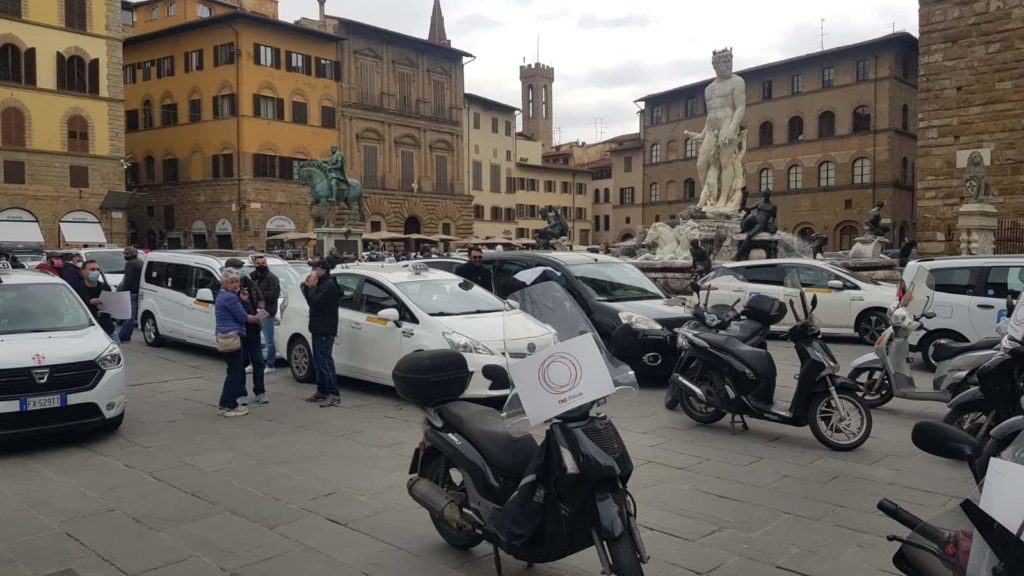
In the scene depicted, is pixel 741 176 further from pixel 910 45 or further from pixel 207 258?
pixel 910 45

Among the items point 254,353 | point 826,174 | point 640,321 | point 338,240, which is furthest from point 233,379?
point 826,174

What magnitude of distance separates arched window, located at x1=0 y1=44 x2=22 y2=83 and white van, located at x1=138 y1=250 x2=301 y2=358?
1195 inches

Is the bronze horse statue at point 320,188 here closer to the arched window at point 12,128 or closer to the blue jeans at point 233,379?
the arched window at point 12,128

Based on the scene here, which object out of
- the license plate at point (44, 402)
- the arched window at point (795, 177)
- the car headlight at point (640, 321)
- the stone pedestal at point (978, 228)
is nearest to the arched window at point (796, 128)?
the arched window at point (795, 177)

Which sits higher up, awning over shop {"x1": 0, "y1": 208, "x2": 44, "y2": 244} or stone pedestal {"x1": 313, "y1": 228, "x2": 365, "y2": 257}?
awning over shop {"x1": 0, "y1": 208, "x2": 44, "y2": 244}

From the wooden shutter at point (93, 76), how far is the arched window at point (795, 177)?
140 feet

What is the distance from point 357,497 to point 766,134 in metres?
56.3

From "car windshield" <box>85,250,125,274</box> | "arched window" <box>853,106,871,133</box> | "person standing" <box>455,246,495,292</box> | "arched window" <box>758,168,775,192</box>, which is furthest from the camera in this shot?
"arched window" <box>758,168,775,192</box>

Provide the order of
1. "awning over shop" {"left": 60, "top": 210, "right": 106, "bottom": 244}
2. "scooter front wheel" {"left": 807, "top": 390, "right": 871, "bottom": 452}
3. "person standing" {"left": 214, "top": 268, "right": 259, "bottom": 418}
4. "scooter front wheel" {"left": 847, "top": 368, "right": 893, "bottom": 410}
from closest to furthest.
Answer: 1. "scooter front wheel" {"left": 807, "top": 390, "right": 871, "bottom": 452}
2. "person standing" {"left": 214, "top": 268, "right": 259, "bottom": 418}
3. "scooter front wheel" {"left": 847, "top": 368, "right": 893, "bottom": 410}
4. "awning over shop" {"left": 60, "top": 210, "right": 106, "bottom": 244}

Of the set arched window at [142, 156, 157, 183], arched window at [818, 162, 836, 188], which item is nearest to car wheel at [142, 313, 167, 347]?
arched window at [142, 156, 157, 183]

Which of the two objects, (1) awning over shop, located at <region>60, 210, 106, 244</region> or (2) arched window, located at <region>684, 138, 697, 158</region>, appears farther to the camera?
(2) arched window, located at <region>684, 138, 697, 158</region>

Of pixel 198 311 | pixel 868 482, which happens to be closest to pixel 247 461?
pixel 868 482

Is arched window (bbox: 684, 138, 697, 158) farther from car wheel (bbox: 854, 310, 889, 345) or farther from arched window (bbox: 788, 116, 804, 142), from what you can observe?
car wheel (bbox: 854, 310, 889, 345)

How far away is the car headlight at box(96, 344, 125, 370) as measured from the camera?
7.36 meters
